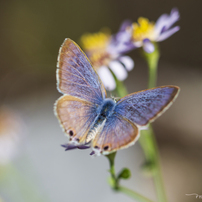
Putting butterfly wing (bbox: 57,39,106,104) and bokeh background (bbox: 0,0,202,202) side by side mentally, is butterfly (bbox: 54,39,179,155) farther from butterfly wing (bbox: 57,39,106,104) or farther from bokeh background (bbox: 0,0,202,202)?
bokeh background (bbox: 0,0,202,202)

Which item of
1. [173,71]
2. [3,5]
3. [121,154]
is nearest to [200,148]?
[121,154]

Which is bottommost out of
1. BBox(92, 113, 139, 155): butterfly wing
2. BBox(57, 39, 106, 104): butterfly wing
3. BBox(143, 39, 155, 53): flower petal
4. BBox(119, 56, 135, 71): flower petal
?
BBox(92, 113, 139, 155): butterfly wing

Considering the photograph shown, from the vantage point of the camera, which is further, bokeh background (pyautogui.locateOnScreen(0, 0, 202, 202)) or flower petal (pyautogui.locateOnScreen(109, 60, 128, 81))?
bokeh background (pyautogui.locateOnScreen(0, 0, 202, 202))

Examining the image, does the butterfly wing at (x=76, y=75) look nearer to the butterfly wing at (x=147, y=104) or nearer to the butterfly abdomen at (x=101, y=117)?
the butterfly abdomen at (x=101, y=117)

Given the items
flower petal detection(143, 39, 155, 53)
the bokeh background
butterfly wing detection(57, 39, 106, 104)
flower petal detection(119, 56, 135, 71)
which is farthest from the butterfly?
the bokeh background

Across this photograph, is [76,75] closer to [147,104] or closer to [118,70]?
[147,104]

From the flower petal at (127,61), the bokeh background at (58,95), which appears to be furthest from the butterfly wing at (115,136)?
the bokeh background at (58,95)

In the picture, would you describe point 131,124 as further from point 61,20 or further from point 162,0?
point 61,20
